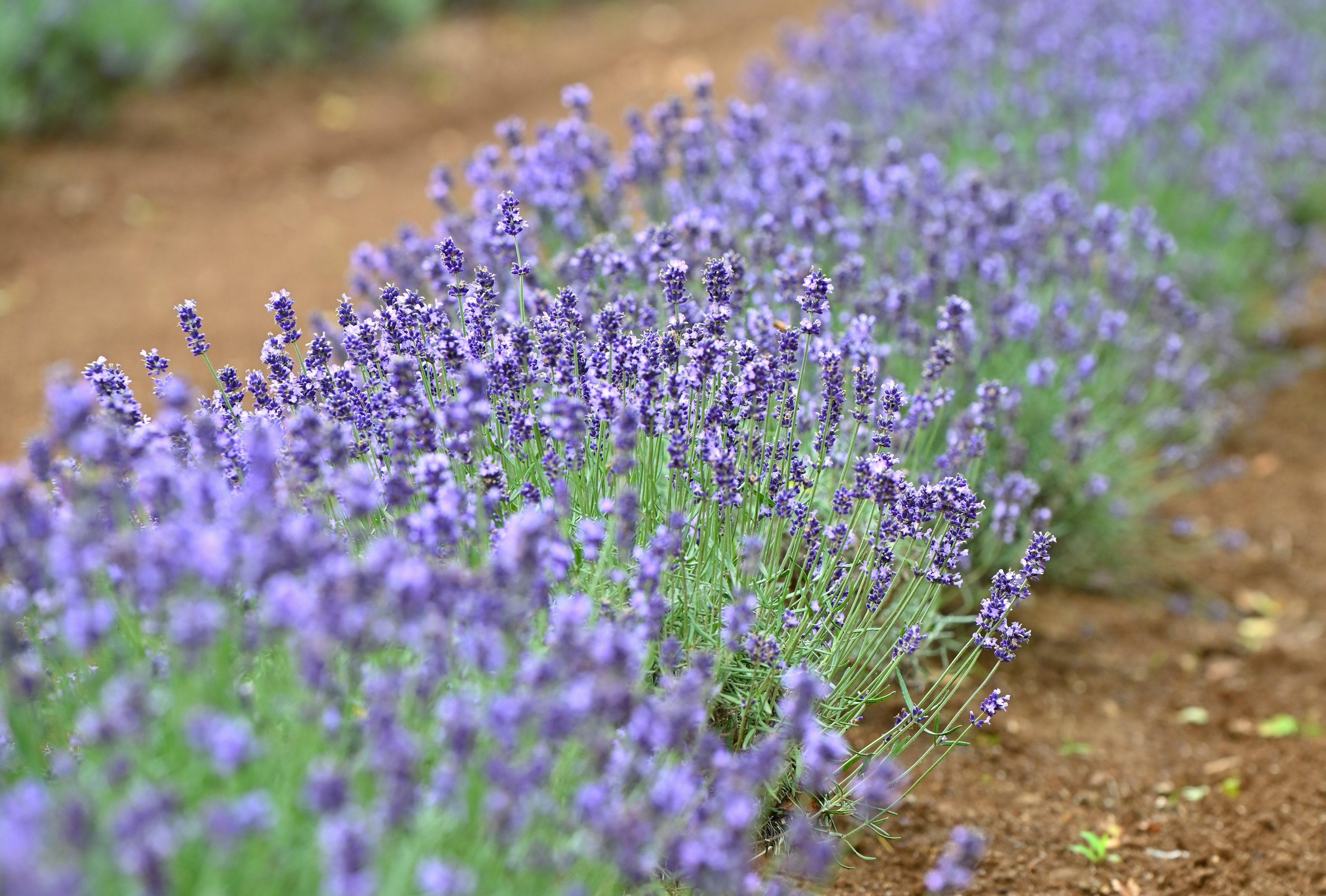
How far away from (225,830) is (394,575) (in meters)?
0.41

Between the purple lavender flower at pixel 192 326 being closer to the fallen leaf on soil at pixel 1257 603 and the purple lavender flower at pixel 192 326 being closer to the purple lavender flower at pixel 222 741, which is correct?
the purple lavender flower at pixel 222 741

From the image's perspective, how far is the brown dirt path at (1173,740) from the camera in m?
2.84

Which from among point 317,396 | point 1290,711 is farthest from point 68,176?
point 1290,711

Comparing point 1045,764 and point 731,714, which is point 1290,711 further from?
point 731,714

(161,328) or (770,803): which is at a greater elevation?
(161,328)

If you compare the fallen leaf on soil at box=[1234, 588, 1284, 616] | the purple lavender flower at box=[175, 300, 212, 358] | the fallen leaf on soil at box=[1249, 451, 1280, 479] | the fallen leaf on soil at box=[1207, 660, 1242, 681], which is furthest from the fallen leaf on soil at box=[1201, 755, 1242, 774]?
the purple lavender flower at box=[175, 300, 212, 358]

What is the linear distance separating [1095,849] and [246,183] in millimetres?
6657

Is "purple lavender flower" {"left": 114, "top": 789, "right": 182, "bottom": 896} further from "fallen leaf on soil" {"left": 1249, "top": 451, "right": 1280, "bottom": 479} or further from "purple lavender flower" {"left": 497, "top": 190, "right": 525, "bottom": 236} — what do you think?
"fallen leaf on soil" {"left": 1249, "top": 451, "right": 1280, "bottom": 479}

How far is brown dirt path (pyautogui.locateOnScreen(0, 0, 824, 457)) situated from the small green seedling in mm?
3947

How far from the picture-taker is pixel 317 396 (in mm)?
2615

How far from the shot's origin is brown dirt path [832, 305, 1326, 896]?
284 centimetres

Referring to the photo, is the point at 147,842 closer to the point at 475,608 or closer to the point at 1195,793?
the point at 475,608

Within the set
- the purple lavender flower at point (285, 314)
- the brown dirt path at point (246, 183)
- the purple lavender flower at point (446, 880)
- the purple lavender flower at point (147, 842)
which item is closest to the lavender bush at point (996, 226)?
the purple lavender flower at point (285, 314)

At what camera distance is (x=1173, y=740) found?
137 inches
